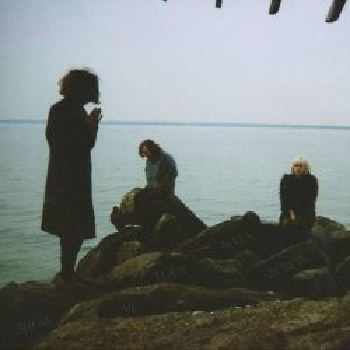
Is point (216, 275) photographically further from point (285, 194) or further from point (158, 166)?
point (158, 166)

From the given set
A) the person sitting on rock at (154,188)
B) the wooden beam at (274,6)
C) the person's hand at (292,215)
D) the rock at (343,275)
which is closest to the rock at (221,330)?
the wooden beam at (274,6)

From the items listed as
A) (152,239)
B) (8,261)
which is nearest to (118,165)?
(8,261)

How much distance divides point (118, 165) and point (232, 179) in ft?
55.5

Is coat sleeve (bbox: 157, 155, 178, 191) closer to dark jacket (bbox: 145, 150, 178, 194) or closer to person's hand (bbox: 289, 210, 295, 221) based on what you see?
dark jacket (bbox: 145, 150, 178, 194)

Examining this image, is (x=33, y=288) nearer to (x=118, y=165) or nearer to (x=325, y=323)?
(x=325, y=323)

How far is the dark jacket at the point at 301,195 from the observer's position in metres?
9.12

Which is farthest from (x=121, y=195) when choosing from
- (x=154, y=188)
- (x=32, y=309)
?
(x=32, y=309)

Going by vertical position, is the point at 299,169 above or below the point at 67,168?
below

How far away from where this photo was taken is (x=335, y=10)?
4.55 metres

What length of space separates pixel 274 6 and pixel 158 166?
5699 mm

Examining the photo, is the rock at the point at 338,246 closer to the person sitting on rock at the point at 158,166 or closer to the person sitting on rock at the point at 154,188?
the person sitting on rock at the point at 154,188

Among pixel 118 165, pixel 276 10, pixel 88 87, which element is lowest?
pixel 118 165

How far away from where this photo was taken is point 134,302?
5277 millimetres

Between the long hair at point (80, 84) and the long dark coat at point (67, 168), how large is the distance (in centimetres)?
11
